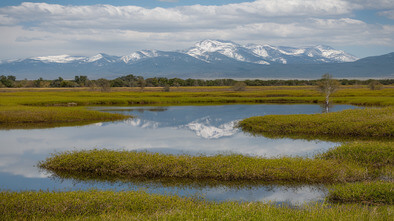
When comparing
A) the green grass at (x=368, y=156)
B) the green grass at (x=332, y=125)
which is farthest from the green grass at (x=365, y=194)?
the green grass at (x=332, y=125)

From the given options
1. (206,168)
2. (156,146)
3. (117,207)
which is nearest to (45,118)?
(156,146)

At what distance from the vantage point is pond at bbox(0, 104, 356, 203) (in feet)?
56.4

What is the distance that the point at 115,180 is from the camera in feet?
62.2

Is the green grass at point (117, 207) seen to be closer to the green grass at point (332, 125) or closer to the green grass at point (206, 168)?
the green grass at point (206, 168)

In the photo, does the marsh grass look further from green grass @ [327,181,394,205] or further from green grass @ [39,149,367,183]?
green grass @ [327,181,394,205]

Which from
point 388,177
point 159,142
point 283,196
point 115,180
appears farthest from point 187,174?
point 159,142

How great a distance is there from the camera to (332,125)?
3353 centimetres

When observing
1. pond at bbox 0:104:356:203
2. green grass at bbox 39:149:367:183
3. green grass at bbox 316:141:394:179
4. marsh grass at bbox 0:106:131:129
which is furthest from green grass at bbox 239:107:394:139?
marsh grass at bbox 0:106:131:129

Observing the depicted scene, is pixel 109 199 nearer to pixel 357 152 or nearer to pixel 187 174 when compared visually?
pixel 187 174

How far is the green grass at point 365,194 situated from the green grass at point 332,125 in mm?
16286

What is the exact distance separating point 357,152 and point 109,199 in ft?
49.9

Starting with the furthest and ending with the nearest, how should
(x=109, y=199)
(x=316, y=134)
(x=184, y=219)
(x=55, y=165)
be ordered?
1. (x=316, y=134)
2. (x=55, y=165)
3. (x=109, y=199)
4. (x=184, y=219)

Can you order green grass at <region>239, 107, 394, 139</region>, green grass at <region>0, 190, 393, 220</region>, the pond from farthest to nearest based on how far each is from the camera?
green grass at <region>239, 107, 394, 139</region>, the pond, green grass at <region>0, 190, 393, 220</region>

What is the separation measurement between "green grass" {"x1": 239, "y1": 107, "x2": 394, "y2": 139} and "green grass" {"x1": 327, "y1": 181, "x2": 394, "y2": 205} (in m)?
16.3
